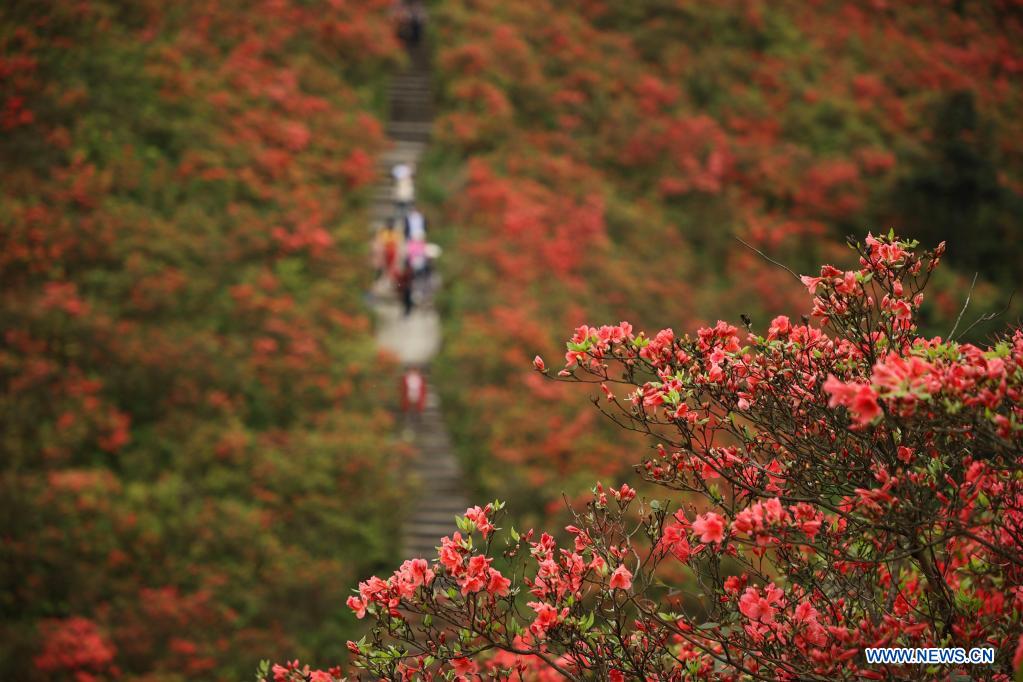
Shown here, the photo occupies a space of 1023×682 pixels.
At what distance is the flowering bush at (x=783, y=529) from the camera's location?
385 centimetres

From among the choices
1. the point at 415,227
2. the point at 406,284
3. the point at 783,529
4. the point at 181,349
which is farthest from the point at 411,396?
the point at 783,529

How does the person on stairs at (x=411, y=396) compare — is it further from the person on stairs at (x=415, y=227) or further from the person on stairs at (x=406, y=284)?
the person on stairs at (x=415, y=227)

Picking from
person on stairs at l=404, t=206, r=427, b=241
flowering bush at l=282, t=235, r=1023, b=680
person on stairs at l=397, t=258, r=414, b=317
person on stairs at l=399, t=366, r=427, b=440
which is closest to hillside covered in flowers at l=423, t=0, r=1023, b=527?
person on stairs at l=399, t=366, r=427, b=440

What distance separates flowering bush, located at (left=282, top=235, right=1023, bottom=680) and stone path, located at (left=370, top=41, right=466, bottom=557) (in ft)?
23.9

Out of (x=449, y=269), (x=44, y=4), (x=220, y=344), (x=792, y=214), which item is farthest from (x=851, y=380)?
(x=44, y=4)

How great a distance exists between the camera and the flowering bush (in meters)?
3.85

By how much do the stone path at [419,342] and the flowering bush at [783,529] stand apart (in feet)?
23.9

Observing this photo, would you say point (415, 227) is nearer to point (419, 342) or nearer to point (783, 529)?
point (419, 342)

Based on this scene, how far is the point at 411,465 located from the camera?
1255cm

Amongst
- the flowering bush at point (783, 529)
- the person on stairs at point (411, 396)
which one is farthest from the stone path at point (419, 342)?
the flowering bush at point (783, 529)

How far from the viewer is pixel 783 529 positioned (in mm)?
3654

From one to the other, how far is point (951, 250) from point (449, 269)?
9688 millimetres

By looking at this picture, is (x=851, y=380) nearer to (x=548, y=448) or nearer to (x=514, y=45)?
(x=548, y=448)

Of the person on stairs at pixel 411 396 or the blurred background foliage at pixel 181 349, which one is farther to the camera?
the person on stairs at pixel 411 396
